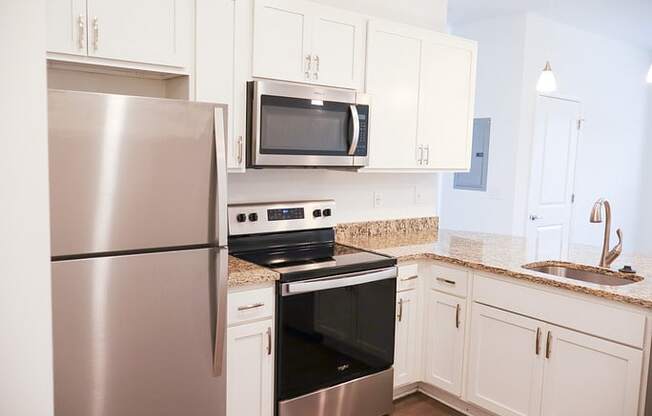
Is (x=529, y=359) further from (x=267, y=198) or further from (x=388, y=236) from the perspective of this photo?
(x=267, y=198)

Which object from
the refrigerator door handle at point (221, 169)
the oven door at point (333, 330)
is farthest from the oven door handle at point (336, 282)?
the refrigerator door handle at point (221, 169)

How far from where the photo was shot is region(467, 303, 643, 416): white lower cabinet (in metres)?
2.31

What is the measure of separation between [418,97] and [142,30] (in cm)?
171

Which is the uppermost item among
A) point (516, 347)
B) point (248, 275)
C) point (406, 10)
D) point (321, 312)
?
point (406, 10)

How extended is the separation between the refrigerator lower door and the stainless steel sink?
1.67 metres

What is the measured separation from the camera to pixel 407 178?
3746 millimetres

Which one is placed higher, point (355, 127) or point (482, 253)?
point (355, 127)

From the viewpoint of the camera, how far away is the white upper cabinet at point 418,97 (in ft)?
10.2

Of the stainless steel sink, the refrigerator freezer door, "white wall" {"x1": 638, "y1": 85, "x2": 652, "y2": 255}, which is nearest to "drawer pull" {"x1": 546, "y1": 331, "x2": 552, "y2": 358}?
the stainless steel sink

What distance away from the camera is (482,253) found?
123 inches

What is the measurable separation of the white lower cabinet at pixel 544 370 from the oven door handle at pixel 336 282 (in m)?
0.55

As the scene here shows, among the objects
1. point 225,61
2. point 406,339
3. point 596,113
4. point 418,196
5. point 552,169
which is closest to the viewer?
point 225,61

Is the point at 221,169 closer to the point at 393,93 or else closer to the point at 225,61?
the point at 225,61

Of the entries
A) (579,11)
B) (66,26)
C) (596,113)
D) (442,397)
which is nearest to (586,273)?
(442,397)
